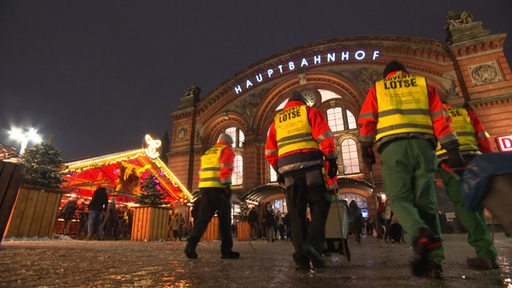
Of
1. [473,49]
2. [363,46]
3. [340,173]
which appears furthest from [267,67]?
[473,49]

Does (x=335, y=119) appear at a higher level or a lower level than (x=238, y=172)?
higher

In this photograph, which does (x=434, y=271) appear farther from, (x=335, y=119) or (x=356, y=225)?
(x=335, y=119)

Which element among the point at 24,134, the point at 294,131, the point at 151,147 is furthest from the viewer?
the point at 24,134

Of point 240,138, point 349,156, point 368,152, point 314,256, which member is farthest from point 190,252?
point 240,138

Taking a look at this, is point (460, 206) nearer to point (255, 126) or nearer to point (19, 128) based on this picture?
point (255, 126)

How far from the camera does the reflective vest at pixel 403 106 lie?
2699 mm

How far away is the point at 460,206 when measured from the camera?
134 inches

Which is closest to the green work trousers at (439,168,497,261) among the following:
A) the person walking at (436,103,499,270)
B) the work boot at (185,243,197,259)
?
the person walking at (436,103,499,270)

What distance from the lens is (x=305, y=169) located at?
319 centimetres

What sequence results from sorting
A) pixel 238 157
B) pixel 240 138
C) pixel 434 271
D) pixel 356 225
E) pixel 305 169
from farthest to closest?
pixel 240 138, pixel 238 157, pixel 356 225, pixel 305 169, pixel 434 271

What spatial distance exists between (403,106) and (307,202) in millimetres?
1492

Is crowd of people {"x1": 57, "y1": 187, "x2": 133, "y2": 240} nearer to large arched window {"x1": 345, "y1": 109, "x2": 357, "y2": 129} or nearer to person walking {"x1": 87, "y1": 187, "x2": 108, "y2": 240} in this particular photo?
person walking {"x1": 87, "y1": 187, "x2": 108, "y2": 240}

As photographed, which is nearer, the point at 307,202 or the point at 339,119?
the point at 307,202

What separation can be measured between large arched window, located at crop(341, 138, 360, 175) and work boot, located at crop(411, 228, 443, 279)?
57.8 ft
